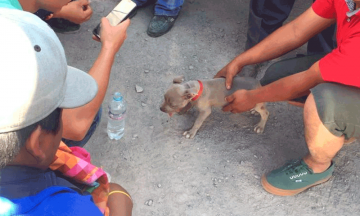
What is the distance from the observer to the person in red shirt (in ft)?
7.57

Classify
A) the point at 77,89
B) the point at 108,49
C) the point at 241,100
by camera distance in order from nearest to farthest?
1. the point at 77,89
2. the point at 108,49
3. the point at 241,100

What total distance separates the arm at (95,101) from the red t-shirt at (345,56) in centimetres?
131

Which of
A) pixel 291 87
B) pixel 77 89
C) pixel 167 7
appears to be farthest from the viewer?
pixel 167 7

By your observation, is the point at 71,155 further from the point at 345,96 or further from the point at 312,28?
the point at 312,28

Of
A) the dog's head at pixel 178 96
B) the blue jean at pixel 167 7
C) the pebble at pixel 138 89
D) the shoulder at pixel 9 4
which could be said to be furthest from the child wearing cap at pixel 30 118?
the blue jean at pixel 167 7

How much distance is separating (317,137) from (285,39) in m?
0.86

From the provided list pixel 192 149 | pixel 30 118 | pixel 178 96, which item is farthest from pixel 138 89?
pixel 30 118

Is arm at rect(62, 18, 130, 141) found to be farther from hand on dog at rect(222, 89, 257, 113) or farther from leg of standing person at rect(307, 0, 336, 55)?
leg of standing person at rect(307, 0, 336, 55)

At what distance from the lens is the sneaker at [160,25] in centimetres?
392

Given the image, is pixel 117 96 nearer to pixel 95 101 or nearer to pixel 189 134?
pixel 189 134

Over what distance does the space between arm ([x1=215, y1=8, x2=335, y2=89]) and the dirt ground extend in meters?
0.54

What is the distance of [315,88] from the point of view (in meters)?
2.40

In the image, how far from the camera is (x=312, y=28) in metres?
2.83

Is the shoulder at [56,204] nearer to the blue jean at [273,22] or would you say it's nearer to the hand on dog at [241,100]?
the hand on dog at [241,100]
